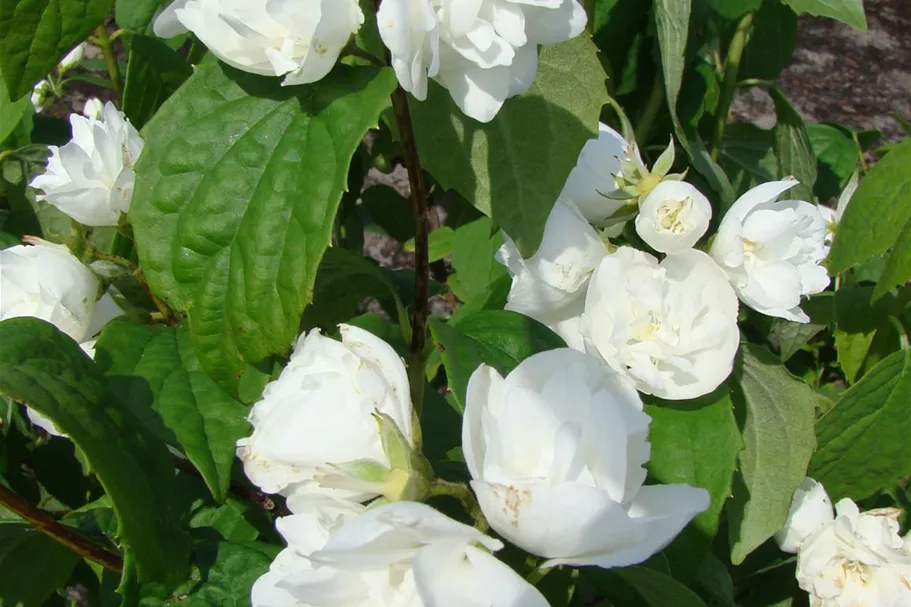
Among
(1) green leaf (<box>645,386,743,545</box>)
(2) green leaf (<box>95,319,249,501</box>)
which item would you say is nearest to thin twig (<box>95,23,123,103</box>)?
(2) green leaf (<box>95,319,249,501</box>)

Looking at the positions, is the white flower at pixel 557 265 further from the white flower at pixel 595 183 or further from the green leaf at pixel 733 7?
the green leaf at pixel 733 7

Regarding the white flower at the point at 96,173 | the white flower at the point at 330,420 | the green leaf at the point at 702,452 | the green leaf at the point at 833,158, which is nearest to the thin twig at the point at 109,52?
the white flower at the point at 96,173

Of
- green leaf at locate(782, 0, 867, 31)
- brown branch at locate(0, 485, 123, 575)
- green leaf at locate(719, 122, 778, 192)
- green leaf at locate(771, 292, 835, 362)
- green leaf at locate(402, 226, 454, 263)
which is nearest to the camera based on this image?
brown branch at locate(0, 485, 123, 575)

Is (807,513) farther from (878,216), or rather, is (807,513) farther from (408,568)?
(408,568)

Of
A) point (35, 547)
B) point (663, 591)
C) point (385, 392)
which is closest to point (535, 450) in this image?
point (385, 392)

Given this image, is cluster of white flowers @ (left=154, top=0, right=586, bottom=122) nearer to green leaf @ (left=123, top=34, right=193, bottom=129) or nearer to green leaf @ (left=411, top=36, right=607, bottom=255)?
green leaf @ (left=411, top=36, right=607, bottom=255)
